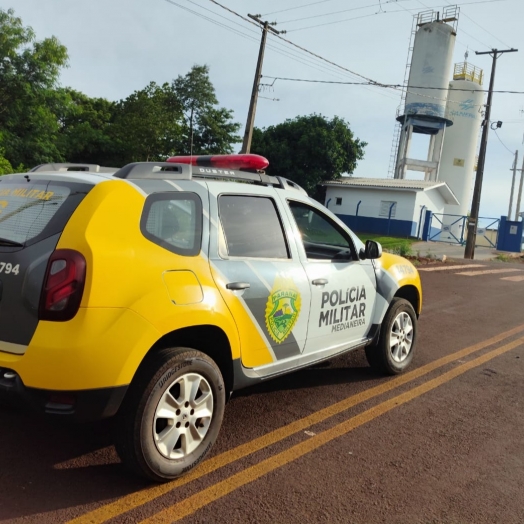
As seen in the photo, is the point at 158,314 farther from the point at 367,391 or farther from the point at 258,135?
the point at 258,135

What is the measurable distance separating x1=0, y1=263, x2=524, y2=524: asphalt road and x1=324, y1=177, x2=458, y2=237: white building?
29.5m

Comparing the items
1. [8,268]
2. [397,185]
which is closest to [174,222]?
[8,268]

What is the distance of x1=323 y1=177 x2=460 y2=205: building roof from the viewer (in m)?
33.8

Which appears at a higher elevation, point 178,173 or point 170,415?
point 178,173

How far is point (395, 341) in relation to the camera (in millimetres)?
5207

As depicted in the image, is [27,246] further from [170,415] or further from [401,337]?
[401,337]

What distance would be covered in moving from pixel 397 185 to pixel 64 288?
3384 centimetres

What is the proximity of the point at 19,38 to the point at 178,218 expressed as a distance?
28.2m

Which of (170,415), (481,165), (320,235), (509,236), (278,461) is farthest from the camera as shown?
(509,236)

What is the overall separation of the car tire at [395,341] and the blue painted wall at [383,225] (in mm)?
29299

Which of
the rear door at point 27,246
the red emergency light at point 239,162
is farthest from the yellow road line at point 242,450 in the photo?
the red emergency light at point 239,162

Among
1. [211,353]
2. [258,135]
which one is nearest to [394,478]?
[211,353]

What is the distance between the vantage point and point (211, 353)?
345 cm

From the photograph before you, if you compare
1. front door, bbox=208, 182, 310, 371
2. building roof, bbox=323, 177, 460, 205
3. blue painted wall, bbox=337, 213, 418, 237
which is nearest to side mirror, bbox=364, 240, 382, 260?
front door, bbox=208, 182, 310, 371
